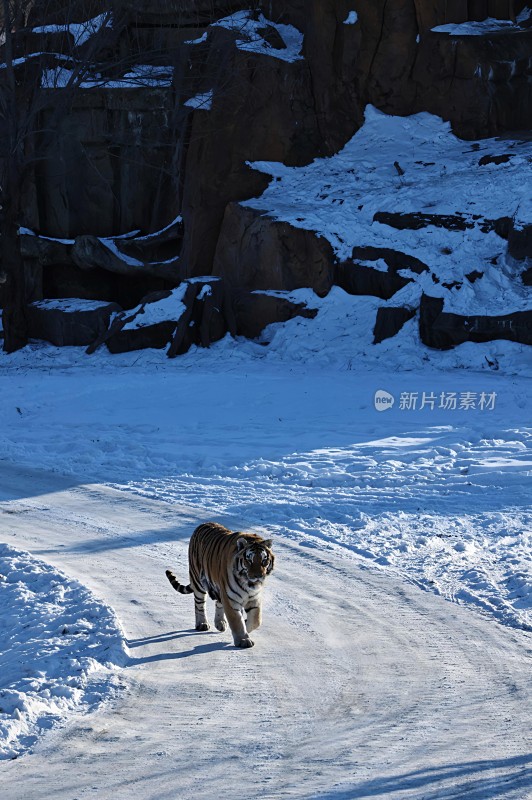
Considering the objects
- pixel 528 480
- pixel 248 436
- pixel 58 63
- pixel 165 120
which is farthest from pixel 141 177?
pixel 528 480

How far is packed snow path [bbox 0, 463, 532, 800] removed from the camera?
530cm

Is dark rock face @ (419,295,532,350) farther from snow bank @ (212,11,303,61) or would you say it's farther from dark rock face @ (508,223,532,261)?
snow bank @ (212,11,303,61)

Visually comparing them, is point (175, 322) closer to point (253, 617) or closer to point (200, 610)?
point (200, 610)

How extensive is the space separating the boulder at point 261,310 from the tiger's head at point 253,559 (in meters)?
16.2

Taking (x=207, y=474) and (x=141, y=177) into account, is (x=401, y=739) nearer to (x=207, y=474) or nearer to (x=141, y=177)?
(x=207, y=474)

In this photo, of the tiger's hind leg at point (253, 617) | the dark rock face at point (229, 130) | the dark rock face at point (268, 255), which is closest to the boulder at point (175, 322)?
A: the dark rock face at point (268, 255)

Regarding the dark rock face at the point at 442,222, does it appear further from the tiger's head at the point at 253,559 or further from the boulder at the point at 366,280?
the tiger's head at the point at 253,559

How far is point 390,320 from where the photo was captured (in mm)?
21266

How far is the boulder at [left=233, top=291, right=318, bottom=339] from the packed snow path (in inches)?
537

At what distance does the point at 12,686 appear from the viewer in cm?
657

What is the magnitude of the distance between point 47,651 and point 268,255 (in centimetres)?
1727

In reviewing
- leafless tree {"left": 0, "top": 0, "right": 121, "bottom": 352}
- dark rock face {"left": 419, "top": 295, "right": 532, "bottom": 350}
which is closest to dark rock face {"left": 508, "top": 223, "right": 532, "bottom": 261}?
dark rock face {"left": 419, "top": 295, "right": 532, "bottom": 350}

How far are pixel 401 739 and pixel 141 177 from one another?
77.5 ft

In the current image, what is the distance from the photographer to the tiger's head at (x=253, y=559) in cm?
680
